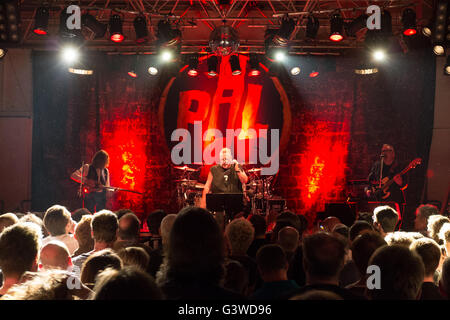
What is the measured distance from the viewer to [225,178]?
7629 mm

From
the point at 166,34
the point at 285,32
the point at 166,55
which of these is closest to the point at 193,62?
the point at 166,55

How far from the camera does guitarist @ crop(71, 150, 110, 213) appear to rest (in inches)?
282

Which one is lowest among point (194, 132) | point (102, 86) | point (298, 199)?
point (298, 199)

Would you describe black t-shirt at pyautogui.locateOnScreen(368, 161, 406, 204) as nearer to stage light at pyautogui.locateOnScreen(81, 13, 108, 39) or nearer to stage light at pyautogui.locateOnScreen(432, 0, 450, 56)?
stage light at pyautogui.locateOnScreen(432, 0, 450, 56)

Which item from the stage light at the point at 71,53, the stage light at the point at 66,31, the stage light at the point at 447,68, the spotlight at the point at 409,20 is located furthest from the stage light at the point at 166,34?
the stage light at the point at 447,68

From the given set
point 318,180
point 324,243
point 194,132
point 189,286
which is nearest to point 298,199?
point 318,180

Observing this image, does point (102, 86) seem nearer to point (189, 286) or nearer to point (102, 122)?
point (102, 122)

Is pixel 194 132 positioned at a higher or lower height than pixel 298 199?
higher

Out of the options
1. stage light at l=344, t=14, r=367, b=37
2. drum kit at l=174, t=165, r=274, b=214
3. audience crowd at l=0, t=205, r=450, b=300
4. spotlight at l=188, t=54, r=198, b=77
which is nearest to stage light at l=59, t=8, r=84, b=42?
spotlight at l=188, t=54, r=198, b=77

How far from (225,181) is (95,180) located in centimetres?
235

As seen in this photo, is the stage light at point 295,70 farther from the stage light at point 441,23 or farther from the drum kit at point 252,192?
the stage light at point 441,23

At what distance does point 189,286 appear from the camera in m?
1.60

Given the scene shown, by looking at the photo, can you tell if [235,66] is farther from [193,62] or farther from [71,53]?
[71,53]
